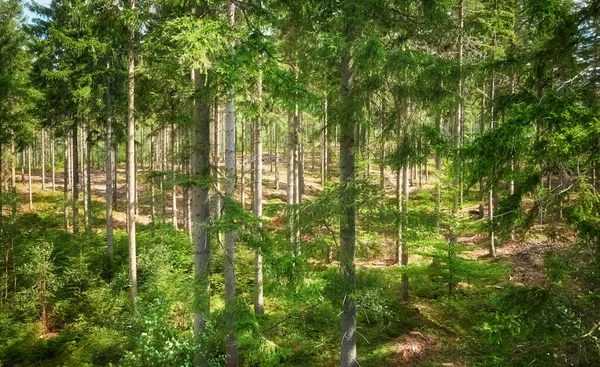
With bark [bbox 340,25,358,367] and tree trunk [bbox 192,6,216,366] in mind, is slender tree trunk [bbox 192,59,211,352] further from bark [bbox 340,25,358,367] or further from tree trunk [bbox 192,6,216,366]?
bark [bbox 340,25,358,367]

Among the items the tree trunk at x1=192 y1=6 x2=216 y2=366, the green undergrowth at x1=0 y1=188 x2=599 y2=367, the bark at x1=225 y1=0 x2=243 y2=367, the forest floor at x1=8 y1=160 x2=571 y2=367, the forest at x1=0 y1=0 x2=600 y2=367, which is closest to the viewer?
the forest at x1=0 y1=0 x2=600 y2=367

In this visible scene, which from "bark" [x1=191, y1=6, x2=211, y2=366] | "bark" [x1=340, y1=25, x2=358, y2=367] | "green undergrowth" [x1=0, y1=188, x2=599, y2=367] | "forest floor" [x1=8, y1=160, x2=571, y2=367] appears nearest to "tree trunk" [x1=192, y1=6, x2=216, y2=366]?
"bark" [x1=191, y1=6, x2=211, y2=366]

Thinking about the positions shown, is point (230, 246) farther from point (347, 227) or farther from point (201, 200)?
point (347, 227)

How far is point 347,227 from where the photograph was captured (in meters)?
7.73

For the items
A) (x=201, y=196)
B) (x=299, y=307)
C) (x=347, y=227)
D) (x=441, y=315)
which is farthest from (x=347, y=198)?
(x=441, y=315)

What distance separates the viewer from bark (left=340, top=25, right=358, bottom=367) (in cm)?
746

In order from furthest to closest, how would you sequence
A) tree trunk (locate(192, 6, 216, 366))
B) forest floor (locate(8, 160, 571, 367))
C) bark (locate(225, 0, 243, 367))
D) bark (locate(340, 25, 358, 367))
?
forest floor (locate(8, 160, 571, 367)) < bark (locate(225, 0, 243, 367)) < bark (locate(340, 25, 358, 367)) < tree trunk (locate(192, 6, 216, 366))

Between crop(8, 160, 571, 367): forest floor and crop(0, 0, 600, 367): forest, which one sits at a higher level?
crop(0, 0, 600, 367): forest

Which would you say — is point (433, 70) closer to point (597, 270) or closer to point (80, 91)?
point (597, 270)

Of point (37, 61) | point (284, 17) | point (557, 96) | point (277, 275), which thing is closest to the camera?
point (557, 96)

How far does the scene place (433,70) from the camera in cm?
711

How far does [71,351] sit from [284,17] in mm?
10961

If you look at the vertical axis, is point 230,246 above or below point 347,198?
below

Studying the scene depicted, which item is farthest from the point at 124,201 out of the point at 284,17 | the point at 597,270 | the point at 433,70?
the point at 597,270
